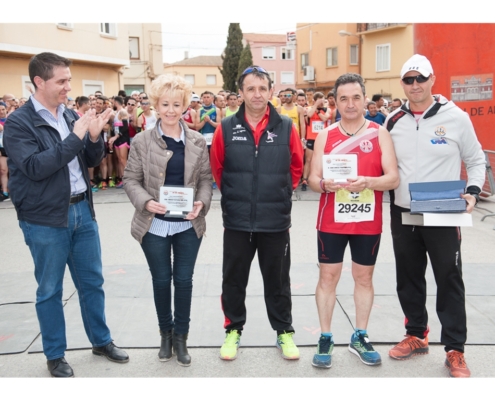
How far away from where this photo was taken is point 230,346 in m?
3.70

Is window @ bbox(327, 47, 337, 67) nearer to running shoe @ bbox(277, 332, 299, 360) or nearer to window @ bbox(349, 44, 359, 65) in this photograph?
window @ bbox(349, 44, 359, 65)

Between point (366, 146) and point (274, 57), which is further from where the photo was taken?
point (274, 57)

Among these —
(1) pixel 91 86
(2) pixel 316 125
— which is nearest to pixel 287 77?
(1) pixel 91 86

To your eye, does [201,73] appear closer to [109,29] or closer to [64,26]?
[109,29]

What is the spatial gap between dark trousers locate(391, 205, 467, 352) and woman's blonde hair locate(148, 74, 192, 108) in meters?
1.80

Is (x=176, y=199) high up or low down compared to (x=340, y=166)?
down

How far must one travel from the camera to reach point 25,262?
20.6ft

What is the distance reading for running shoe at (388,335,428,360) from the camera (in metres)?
3.61

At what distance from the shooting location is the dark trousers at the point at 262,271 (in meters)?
3.67

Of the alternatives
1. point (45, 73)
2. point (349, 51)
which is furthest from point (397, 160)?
point (349, 51)

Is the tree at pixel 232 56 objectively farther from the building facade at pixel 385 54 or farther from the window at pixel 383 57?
the window at pixel 383 57

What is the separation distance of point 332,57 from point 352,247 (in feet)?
129

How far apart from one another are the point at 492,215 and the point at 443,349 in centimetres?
486

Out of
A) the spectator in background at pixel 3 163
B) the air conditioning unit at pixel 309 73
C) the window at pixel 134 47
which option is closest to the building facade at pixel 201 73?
the air conditioning unit at pixel 309 73
